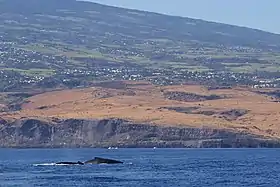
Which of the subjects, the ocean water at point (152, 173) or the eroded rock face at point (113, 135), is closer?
the ocean water at point (152, 173)

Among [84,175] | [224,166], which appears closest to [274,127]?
[224,166]

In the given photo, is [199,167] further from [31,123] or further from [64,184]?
[31,123]

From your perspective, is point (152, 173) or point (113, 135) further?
point (113, 135)

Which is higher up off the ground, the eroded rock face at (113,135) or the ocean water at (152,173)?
the eroded rock face at (113,135)

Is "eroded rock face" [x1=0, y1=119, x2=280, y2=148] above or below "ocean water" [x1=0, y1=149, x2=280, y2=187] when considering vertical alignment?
above

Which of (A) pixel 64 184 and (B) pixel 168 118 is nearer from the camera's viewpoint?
(A) pixel 64 184

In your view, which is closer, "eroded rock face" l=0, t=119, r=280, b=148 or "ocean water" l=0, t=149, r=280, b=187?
"ocean water" l=0, t=149, r=280, b=187

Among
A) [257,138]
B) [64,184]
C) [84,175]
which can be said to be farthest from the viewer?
[257,138]

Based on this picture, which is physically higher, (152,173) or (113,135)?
(113,135)
